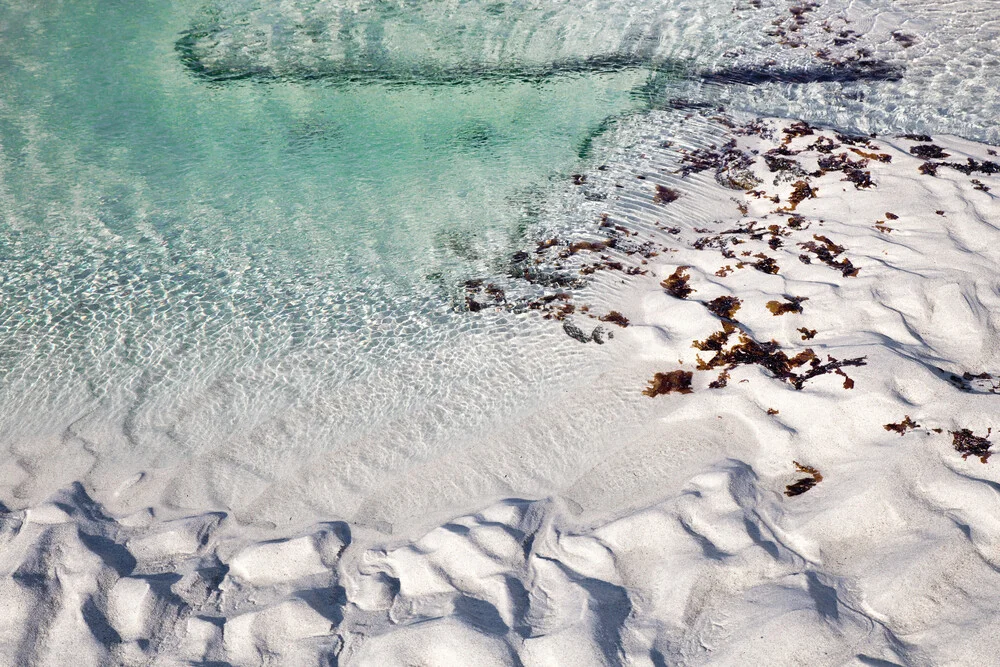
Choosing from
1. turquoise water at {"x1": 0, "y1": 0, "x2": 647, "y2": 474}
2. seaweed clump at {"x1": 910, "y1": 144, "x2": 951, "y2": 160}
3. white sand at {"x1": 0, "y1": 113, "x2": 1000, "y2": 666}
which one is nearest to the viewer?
white sand at {"x1": 0, "y1": 113, "x2": 1000, "y2": 666}

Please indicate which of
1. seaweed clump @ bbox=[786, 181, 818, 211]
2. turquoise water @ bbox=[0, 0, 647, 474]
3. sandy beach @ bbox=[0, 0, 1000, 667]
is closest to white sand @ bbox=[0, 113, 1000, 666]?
sandy beach @ bbox=[0, 0, 1000, 667]

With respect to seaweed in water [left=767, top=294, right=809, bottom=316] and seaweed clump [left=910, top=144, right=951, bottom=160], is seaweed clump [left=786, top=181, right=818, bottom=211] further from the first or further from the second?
seaweed in water [left=767, top=294, right=809, bottom=316]

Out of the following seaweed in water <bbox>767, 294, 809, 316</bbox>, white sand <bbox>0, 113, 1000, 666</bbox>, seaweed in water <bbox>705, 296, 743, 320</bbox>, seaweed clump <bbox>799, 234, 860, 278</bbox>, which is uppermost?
seaweed clump <bbox>799, 234, 860, 278</bbox>

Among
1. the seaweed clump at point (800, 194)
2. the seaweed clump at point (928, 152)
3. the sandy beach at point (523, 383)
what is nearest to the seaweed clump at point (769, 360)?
the sandy beach at point (523, 383)

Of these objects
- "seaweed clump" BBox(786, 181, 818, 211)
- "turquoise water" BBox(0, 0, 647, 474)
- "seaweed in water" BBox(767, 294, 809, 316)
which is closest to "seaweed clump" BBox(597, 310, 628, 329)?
"turquoise water" BBox(0, 0, 647, 474)

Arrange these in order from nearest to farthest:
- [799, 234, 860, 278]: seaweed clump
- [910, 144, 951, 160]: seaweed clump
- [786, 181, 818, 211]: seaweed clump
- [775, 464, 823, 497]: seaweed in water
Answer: [775, 464, 823, 497]: seaweed in water → [799, 234, 860, 278]: seaweed clump → [786, 181, 818, 211]: seaweed clump → [910, 144, 951, 160]: seaweed clump

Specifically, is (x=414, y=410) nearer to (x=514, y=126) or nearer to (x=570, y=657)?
(x=570, y=657)

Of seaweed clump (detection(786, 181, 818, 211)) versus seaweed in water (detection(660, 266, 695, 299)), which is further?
seaweed clump (detection(786, 181, 818, 211))

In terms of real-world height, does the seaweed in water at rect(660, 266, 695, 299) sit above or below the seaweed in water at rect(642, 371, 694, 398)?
above
